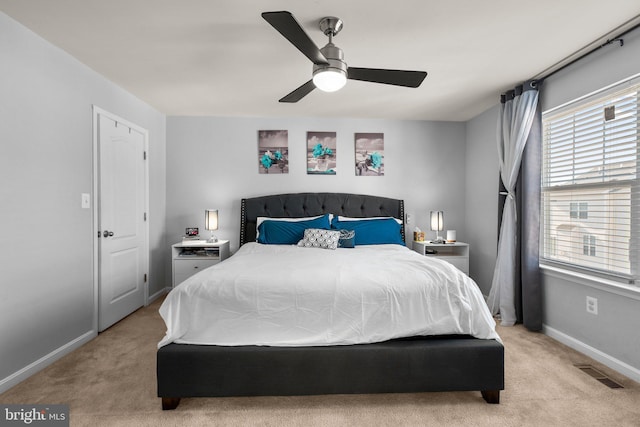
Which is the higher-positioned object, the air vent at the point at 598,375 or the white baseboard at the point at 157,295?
the white baseboard at the point at 157,295

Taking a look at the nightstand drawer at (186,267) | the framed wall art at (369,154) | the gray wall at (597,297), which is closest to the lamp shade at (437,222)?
the framed wall art at (369,154)

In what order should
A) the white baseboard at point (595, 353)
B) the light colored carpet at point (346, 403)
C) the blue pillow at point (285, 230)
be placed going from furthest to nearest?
the blue pillow at point (285, 230)
the white baseboard at point (595, 353)
the light colored carpet at point (346, 403)

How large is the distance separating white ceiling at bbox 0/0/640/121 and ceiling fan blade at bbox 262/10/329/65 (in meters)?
0.34

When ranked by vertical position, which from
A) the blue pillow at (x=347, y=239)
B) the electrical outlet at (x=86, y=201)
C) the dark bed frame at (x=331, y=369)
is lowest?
the dark bed frame at (x=331, y=369)

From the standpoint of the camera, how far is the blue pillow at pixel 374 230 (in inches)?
148

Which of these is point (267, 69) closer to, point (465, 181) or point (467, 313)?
point (467, 313)

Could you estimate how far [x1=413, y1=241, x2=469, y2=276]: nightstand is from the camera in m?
3.89

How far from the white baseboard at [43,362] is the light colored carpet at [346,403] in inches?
1.9

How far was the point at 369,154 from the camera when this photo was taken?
14.4 feet

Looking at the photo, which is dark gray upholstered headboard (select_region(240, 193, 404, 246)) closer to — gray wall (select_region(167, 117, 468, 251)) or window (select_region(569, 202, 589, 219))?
gray wall (select_region(167, 117, 468, 251))

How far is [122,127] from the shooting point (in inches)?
129

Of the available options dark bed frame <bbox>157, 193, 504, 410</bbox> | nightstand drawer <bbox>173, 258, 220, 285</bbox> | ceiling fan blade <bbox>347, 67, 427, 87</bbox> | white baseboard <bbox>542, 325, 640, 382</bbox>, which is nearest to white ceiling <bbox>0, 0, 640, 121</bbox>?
ceiling fan blade <bbox>347, 67, 427, 87</bbox>

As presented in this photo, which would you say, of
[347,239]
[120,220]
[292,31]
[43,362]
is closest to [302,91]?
[292,31]

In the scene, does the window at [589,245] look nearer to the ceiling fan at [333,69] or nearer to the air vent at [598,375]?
the air vent at [598,375]
